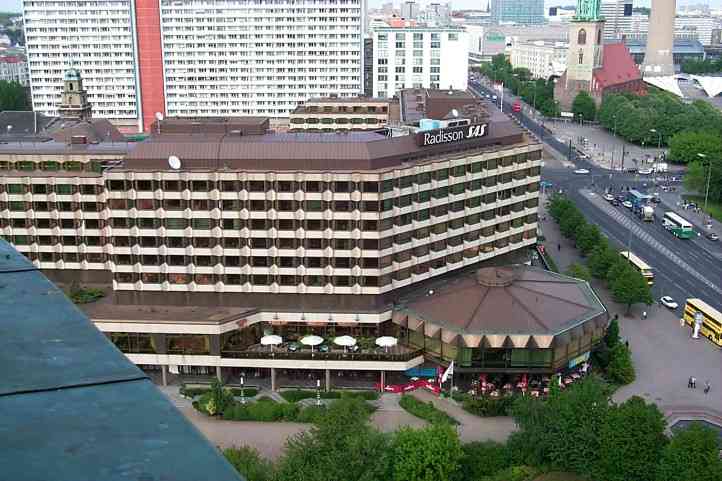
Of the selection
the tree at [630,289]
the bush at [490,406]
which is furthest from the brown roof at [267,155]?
the tree at [630,289]

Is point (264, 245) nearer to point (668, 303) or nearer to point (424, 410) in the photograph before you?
point (424, 410)

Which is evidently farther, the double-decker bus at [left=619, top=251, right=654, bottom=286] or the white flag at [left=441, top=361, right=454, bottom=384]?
the double-decker bus at [left=619, top=251, right=654, bottom=286]

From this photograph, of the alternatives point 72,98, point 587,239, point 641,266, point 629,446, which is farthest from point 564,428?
point 72,98

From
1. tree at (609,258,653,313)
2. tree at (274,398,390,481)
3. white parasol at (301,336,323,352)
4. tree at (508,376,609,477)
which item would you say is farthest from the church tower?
tree at (508,376,609,477)

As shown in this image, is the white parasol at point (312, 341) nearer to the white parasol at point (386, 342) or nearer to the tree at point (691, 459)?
the white parasol at point (386, 342)

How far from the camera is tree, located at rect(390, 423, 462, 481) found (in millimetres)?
58781

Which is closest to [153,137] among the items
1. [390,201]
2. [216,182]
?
[216,182]

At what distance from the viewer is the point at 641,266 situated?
4358 inches

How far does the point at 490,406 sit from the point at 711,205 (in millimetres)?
101367

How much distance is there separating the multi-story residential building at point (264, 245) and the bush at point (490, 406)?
4.20 metres

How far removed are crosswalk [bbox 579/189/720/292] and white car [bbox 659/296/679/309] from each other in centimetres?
954

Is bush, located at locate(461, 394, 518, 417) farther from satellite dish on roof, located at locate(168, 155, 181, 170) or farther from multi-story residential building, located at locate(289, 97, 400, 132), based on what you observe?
multi-story residential building, located at locate(289, 97, 400, 132)

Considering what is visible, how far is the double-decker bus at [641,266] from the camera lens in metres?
109

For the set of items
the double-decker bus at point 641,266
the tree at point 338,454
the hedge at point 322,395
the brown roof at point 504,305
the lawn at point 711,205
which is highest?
the brown roof at point 504,305
